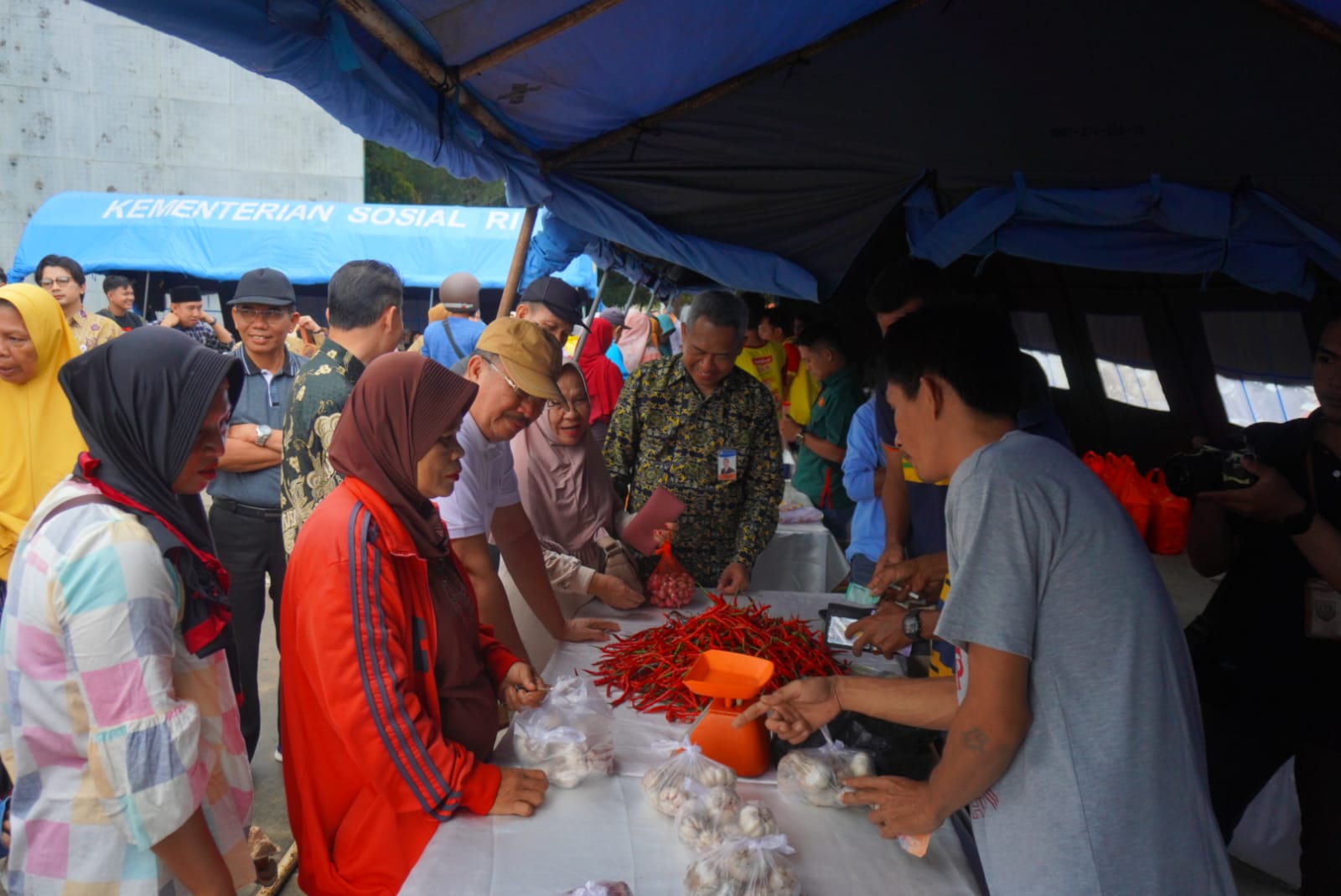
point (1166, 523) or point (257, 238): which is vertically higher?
point (257, 238)

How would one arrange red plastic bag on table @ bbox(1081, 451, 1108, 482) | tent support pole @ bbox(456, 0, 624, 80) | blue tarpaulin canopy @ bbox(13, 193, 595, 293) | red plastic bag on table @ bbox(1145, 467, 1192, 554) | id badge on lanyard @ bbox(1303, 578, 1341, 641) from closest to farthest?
id badge on lanyard @ bbox(1303, 578, 1341, 641) < tent support pole @ bbox(456, 0, 624, 80) < red plastic bag on table @ bbox(1145, 467, 1192, 554) < red plastic bag on table @ bbox(1081, 451, 1108, 482) < blue tarpaulin canopy @ bbox(13, 193, 595, 293)

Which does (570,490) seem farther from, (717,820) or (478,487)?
(717,820)

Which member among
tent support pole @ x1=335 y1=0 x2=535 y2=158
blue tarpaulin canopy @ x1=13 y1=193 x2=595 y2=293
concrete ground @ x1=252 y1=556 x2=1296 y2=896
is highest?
blue tarpaulin canopy @ x1=13 y1=193 x2=595 y2=293

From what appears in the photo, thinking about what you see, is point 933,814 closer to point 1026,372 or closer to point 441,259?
point 1026,372

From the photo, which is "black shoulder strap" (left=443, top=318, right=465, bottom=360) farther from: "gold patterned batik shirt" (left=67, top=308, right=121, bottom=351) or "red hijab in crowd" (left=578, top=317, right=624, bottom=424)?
"gold patterned batik shirt" (left=67, top=308, right=121, bottom=351)

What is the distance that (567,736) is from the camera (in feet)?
5.77

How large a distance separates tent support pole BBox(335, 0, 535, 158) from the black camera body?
A: 7.44 feet

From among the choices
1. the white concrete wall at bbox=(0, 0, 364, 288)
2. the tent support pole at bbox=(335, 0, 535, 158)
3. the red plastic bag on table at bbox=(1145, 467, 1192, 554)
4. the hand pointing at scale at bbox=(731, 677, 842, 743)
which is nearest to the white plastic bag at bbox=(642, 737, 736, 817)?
the hand pointing at scale at bbox=(731, 677, 842, 743)

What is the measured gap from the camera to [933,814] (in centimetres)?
146

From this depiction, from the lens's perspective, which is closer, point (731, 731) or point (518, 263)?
point (731, 731)

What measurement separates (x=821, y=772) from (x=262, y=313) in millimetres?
3095

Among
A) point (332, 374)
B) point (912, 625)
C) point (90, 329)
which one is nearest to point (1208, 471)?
point (912, 625)

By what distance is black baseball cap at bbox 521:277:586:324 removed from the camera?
432 cm

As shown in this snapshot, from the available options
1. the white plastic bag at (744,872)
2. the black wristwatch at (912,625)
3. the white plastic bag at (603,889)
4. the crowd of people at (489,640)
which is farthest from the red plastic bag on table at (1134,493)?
the white plastic bag at (603,889)
